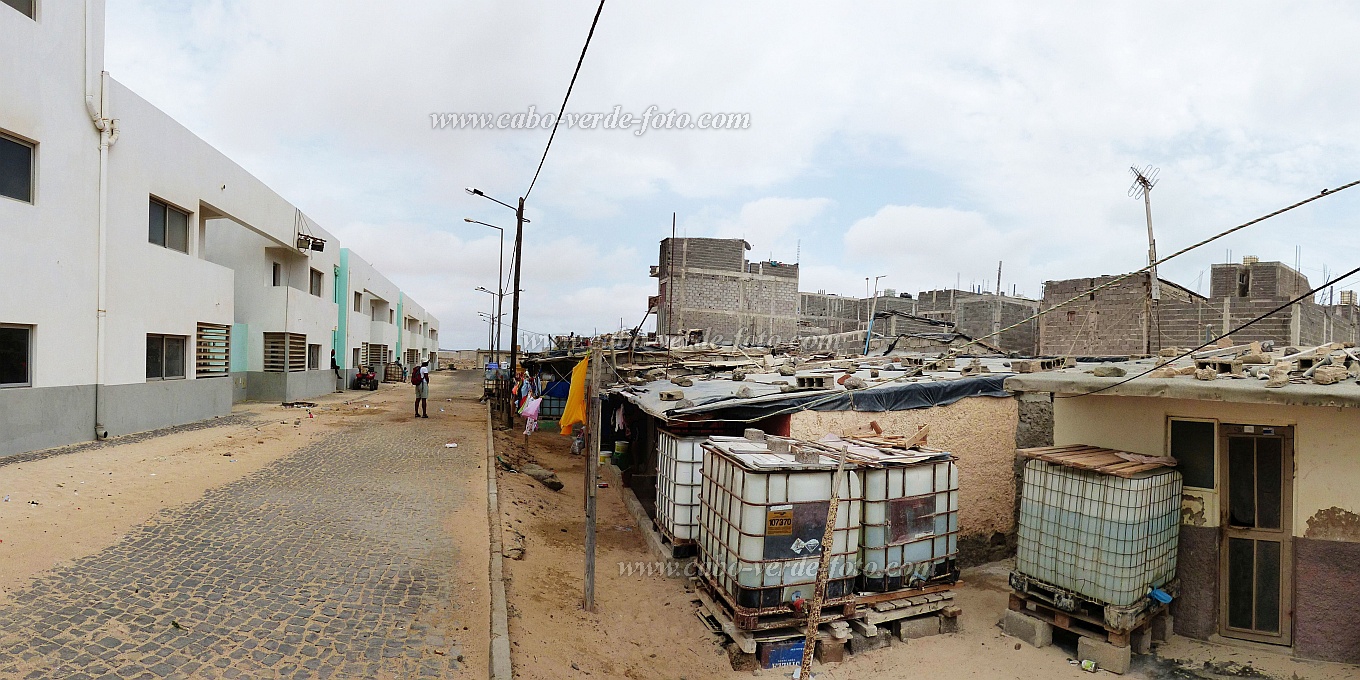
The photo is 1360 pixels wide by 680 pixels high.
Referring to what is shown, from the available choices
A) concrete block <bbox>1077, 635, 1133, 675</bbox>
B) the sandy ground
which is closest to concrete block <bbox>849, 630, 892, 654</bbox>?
the sandy ground

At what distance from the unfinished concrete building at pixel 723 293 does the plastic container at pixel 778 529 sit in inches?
817

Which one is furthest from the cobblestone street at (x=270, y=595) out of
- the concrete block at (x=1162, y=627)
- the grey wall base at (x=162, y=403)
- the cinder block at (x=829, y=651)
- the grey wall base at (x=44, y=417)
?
the concrete block at (x=1162, y=627)

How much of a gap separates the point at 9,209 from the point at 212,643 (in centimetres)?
1005

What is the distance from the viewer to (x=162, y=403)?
46.0 feet

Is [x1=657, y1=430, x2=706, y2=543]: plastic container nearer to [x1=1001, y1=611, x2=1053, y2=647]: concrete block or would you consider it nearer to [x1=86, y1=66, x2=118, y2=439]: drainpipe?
[x1=1001, y1=611, x2=1053, y2=647]: concrete block

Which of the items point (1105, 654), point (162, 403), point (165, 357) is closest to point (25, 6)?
point (165, 357)

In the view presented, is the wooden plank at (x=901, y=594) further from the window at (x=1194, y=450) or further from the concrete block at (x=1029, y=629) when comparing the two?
the window at (x=1194, y=450)

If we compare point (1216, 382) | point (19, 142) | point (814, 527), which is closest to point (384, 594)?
point (814, 527)

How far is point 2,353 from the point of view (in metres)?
10.3

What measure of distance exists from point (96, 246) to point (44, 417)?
3149mm

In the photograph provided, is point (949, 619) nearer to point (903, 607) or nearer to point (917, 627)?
point (917, 627)

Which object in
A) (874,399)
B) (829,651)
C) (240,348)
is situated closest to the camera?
(829,651)

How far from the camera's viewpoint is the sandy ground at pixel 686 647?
537cm

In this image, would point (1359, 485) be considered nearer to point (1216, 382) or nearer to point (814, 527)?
point (1216, 382)
